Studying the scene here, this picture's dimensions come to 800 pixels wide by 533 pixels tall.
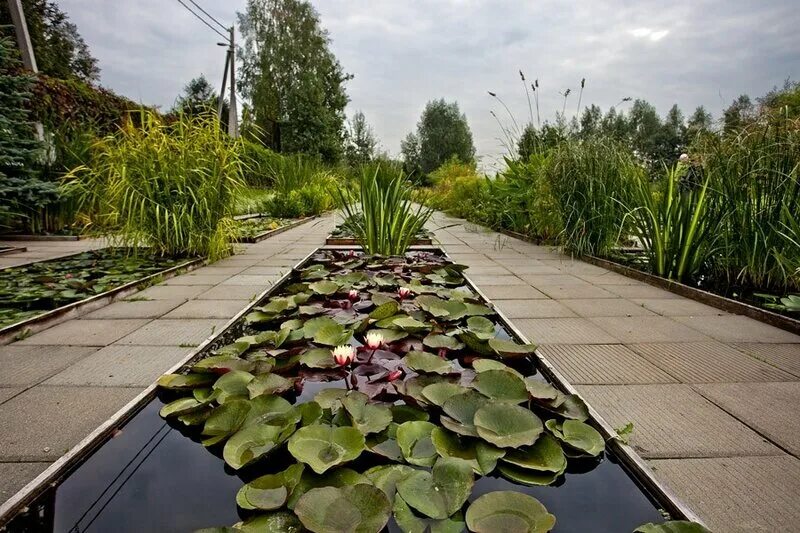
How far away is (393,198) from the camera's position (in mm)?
3543

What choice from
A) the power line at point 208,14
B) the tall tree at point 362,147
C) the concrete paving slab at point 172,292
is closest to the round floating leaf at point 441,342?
the concrete paving slab at point 172,292

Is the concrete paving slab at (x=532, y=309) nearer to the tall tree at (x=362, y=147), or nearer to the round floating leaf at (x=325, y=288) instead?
the round floating leaf at (x=325, y=288)

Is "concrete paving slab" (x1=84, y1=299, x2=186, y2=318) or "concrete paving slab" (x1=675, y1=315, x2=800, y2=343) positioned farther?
"concrete paving slab" (x1=84, y1=299, x2=186, y2=318)

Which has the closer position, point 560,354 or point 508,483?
point 508,483

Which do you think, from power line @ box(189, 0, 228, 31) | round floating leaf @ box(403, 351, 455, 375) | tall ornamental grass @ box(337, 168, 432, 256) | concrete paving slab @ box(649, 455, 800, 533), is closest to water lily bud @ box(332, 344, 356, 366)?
round floating leaf @ box(403, 351, 455, 375)

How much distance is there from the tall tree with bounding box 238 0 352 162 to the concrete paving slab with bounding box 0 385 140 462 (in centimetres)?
1971

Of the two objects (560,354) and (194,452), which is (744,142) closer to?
(560,354)

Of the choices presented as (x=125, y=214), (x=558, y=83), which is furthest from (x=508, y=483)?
(x=558, y=83)

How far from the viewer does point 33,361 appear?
1489mm

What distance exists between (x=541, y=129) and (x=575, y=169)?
122cm

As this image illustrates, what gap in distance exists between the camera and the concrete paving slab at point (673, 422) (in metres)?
0.98

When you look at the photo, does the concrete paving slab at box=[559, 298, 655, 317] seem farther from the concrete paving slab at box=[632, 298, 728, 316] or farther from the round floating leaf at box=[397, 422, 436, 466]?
the round floating leaf at box=[397, 422, 436, 466]

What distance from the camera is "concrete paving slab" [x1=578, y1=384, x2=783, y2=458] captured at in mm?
982

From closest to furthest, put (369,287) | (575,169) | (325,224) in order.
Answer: (369,287) < (575,169) < (325,224)
